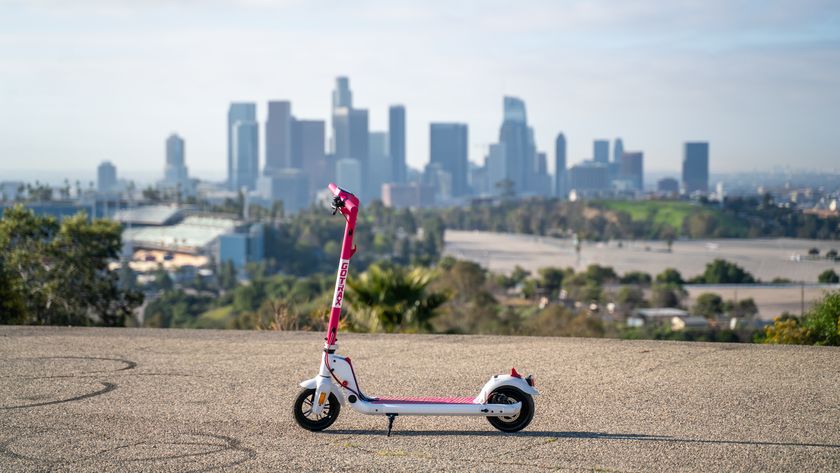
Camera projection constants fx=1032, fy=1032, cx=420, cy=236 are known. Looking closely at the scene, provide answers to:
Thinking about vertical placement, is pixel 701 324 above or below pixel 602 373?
below

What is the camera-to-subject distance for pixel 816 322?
11086 millimetres

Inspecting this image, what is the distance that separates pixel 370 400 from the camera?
6.18 m

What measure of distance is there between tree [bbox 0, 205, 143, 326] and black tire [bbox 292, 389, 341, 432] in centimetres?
1494

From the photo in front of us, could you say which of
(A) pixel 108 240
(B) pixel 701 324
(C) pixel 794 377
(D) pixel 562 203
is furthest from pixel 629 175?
(C) pixel 794 377

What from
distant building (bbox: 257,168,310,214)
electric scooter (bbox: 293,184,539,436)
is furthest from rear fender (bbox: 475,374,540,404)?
distant building (bbox: 257,168,310,214)

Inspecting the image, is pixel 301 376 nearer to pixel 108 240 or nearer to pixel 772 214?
pixel 108 240

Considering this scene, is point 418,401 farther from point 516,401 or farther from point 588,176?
point 588,176

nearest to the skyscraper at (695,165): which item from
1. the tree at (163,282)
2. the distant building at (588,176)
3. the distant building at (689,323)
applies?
the distant building at (588,176)

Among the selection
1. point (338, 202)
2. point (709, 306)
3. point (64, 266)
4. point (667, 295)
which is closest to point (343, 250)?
point (338, 202)

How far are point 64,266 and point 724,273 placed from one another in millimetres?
41510

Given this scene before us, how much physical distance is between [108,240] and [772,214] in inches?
1588

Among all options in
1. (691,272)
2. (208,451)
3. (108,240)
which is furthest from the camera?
(691,272)

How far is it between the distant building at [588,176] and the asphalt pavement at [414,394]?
544 ft

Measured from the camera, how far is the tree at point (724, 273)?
54344 mm
